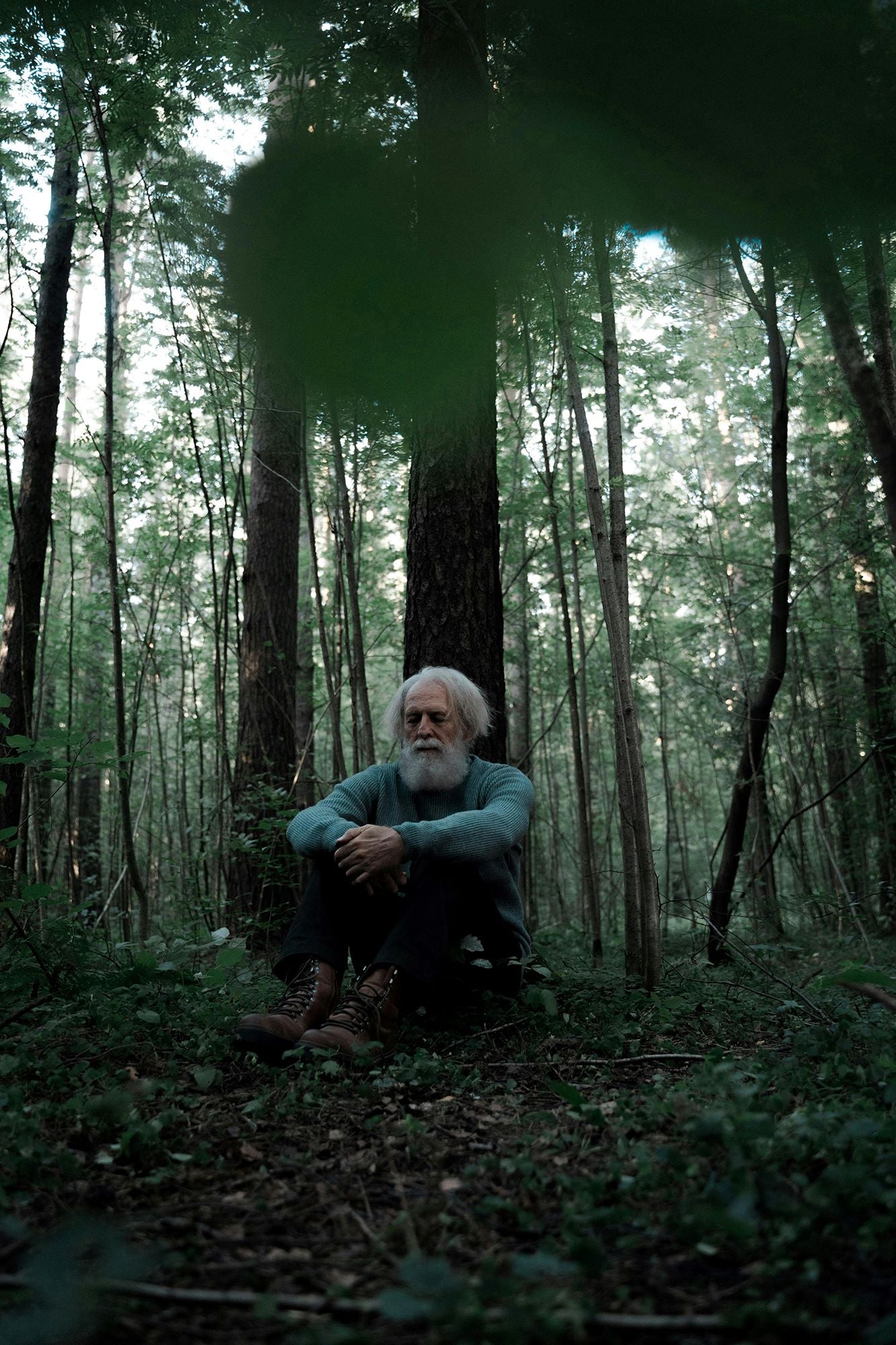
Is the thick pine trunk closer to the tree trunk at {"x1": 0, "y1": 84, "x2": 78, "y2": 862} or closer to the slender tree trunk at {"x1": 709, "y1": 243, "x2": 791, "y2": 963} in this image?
the tree trunk at {"x1": 0, "y1": 84, "x2": 78, "y2": 862}

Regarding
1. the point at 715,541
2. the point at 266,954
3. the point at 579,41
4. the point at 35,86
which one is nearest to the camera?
the point at 579,41

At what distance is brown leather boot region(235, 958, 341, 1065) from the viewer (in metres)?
2.33

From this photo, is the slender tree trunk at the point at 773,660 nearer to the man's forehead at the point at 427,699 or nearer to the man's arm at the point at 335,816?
the man's forehead at the point at 427,699

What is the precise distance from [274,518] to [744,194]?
20.1 feet

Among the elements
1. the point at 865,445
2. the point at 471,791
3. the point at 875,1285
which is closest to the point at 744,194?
the point at 875,1285

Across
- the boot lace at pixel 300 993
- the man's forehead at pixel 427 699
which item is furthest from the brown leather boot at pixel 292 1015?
the man's forehead at pixel 427 699

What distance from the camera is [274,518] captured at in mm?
6516

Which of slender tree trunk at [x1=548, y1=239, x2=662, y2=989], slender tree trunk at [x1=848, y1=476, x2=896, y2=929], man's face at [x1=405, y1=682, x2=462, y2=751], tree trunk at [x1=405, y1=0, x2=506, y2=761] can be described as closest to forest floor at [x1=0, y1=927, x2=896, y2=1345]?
slender tree trunk at [x1=548, y1=239, x2=662, y2=989]

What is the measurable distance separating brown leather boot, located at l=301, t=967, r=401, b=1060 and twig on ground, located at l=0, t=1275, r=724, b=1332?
3.90 feet

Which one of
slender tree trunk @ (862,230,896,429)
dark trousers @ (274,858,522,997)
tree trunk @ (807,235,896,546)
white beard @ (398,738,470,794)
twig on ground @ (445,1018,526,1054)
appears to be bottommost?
twig on ground @ (445,1018,526,1054)

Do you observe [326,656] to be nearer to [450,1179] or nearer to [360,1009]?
[360,1009]

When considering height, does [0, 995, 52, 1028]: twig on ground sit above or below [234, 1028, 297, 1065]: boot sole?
above

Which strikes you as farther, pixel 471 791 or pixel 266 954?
pixel 266 954

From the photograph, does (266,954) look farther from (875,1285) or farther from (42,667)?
(875,1285)
